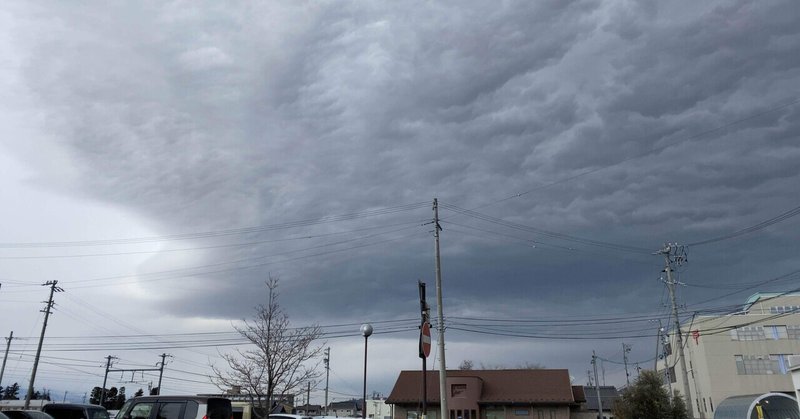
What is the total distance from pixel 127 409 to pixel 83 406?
8465 mm

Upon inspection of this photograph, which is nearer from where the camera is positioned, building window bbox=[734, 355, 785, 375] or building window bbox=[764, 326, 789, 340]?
building window bbox=[734, 355, 785, 375]

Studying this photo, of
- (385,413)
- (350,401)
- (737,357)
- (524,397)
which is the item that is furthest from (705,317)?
(350,401)

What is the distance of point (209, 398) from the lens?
13.8 metres

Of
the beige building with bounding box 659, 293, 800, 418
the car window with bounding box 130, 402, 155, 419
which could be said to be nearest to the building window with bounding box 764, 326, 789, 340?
the beige building with bounding box 659, 293, 800, 418

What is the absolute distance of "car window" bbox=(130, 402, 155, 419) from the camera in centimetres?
1395

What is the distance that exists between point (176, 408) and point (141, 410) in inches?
40.6

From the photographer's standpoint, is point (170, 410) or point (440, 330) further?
point (440, 330)

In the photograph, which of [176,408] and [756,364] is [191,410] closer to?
[176,408]

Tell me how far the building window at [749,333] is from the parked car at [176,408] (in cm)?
6371

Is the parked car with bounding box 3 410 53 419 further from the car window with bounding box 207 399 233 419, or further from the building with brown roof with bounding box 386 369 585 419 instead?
the building with brown roof with bounding box 386 369 585 419

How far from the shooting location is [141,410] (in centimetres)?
1401

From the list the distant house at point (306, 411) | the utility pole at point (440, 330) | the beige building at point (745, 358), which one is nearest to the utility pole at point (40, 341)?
the distant house at point (306, 411)

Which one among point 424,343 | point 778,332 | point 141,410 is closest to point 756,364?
point 778,332

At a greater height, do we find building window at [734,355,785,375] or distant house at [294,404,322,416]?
building window at [734,355,785,375]
